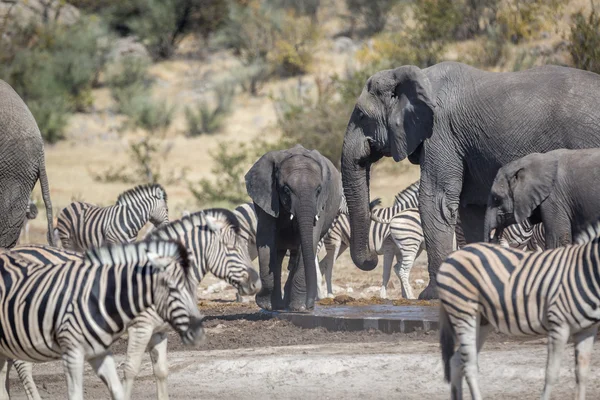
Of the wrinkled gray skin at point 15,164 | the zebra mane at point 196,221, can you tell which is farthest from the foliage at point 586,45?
the zebra mane at point 196,221

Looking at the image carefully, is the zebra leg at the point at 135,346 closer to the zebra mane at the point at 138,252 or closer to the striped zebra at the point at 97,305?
the striped zebra at the point at 97,305

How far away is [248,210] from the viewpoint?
14.6 m

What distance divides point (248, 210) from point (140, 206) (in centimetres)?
146

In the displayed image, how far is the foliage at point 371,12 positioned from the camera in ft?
143

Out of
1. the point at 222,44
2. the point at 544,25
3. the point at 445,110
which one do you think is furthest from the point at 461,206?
the point at 222,44

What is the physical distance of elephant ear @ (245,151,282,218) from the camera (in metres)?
11.9

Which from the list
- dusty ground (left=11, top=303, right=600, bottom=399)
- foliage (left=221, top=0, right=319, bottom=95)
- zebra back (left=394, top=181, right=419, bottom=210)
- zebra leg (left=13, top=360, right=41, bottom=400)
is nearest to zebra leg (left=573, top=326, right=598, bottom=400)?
dusty ground (left=11, top=303, right=600, bottom=399)

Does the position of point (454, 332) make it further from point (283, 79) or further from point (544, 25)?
point (283, 79)

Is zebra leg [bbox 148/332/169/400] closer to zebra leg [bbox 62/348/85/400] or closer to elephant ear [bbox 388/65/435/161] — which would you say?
zebra leg [bbox 62/348/85/400]

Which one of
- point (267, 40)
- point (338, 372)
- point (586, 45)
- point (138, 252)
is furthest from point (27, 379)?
point (267, 40)

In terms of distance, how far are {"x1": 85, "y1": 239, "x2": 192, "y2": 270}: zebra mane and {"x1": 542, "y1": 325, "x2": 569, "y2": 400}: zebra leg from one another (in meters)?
2.19

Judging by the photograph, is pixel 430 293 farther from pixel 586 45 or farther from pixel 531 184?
pixel 586 45

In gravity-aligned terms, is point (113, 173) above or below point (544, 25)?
→ below

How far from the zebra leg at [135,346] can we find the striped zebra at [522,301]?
191 centimetres
